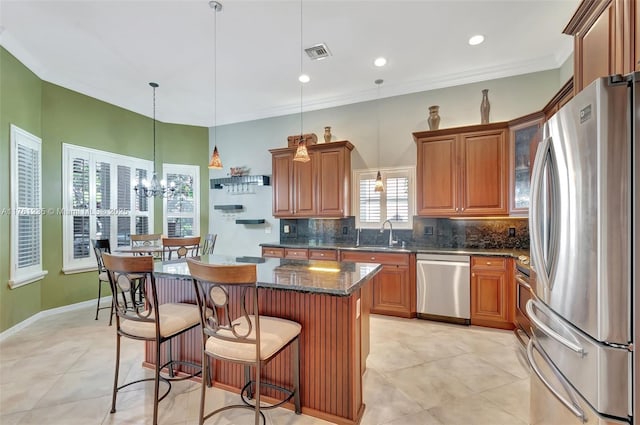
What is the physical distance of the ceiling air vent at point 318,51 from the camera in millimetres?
3322

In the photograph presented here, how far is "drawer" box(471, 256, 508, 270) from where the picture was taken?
11.0 ft

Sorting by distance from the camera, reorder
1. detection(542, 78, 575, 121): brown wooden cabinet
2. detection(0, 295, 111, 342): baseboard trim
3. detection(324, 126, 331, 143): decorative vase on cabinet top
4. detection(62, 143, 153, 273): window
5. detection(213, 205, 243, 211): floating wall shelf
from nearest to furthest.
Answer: detection(542, 78, 575, 121): brown wooden cabinet < detection(0, 295, 111, 342): baseboard trim < detection(62, 143, 153, 273): window < detection(324, 126, 331, 143): decorative vase on cabinet top < detection(213, 205, 243, 211): floating wall shelf

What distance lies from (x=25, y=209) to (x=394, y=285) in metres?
4.86

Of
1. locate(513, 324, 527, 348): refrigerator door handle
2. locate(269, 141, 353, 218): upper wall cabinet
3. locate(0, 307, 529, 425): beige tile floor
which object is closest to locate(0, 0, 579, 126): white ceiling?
locate(269, 141, 353, 218): upper wall cabinet

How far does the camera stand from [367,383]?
7.67 ft

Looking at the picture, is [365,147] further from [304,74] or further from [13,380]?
[13,380]

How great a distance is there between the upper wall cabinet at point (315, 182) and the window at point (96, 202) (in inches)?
102

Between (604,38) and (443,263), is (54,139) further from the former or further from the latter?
(604,38)

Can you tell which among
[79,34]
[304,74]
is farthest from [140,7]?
[304,74]

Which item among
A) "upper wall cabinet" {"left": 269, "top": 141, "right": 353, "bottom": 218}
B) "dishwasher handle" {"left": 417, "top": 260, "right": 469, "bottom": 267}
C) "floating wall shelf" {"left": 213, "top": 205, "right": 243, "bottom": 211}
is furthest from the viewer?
"floating wall shelf" {"left": 213, "top": 205, "right": 243, "bottom": 211}

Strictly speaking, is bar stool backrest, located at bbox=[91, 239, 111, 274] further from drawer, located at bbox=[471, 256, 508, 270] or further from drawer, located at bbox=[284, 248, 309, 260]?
drawer, located at bbox=[471, 256, 508, 270]

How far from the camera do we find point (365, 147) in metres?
4.58

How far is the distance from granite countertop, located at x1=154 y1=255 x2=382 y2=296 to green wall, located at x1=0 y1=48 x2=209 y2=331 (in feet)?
8.74

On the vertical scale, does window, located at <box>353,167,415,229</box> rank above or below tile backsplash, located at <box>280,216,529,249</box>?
above
